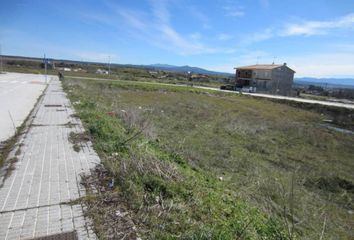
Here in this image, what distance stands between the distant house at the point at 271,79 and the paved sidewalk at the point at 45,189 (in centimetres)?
4751

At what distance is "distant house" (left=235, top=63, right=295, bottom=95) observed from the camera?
49.6 meters

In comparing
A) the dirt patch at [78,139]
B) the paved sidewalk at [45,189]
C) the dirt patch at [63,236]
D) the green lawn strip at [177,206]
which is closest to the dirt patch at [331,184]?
the green lawn strip at [177,206]

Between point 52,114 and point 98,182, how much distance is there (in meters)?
7.07

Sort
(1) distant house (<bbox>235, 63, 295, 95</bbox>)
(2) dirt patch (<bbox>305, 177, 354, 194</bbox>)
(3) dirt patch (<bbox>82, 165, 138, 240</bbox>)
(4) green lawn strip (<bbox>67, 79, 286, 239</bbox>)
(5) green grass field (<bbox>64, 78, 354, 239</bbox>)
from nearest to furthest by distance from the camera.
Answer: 1. (3) dirt patch (<bbox>82, 165, 138, 240</bbox>)
2. (4) green lawn strip (<bbox>67, 79, 286, 239</bbox>)
3. (5) green grass field (<bbox>64, 78, 354, 239</bbox>)
4. (2) dirt patch (<bbox>305, 177, 354, 194</bbox>)
5. (1) distant house (<bbox>235, 63, 295, 95</bbox>)

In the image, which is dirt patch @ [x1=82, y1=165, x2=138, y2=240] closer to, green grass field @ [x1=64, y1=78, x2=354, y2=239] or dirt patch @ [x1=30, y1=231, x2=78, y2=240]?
green grass field @ [x1=64, y1=78, x2=354, y2=239]

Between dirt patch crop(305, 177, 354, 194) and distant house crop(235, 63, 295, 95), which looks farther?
distant house crop(235, 63, 295, 95)

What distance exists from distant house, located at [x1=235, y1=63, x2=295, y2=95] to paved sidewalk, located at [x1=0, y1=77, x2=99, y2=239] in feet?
156

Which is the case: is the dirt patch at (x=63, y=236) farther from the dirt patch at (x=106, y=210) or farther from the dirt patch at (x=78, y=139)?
the dirt patch at (x=78, y=139)

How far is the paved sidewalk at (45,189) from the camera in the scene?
3.02 m

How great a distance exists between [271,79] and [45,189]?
50765 millimetres

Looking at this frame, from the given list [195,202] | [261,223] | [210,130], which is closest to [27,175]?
[195,202]

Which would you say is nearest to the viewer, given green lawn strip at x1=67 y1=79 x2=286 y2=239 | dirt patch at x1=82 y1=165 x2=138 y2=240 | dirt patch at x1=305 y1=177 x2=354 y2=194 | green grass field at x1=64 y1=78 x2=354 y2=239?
dirt patch at x1=82 y1=165 x2=138 y2=240

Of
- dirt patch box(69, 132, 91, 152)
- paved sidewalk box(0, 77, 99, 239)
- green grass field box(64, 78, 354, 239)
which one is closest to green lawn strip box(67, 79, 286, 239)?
green grass field box(64, 78, 354, 239)

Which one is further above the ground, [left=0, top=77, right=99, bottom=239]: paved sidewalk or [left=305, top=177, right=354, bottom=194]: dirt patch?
[left=0, top=77, right=99, bottom=239]: paved sidewalk
